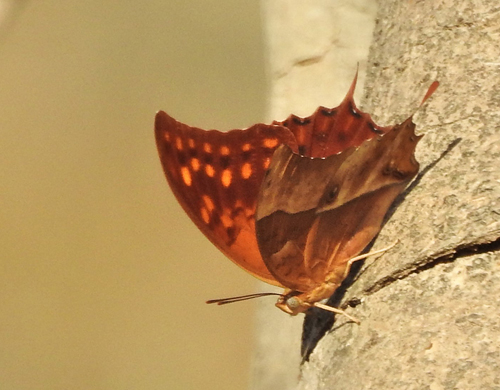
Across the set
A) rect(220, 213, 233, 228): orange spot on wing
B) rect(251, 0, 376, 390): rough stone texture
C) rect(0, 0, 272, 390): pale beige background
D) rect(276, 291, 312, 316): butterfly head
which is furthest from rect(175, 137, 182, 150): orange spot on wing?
rect(0, 0, 272, 390): pale beige background

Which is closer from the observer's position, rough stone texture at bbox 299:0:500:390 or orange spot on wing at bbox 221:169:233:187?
rough stone texture at bbox 299:0:500:390

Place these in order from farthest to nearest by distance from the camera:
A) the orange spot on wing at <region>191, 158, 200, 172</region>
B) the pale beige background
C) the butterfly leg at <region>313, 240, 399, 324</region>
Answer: the pale beige background
the orange spot on wing at <region>191, 158, 200, 172</region>
the butterfly leg at <region>313, 240, 399, 324</region>

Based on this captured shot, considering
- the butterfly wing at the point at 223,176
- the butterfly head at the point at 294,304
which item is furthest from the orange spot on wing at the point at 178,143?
the butterfly head at the point at 294,304

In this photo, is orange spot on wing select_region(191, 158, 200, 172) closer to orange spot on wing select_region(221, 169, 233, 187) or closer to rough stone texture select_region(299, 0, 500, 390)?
orange spot on wing select_region(221, 169, 233, 187)

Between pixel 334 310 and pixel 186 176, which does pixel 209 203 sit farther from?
pixel 334 310

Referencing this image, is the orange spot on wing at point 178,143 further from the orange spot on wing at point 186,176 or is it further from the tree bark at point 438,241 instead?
the tree bark at point 438,241

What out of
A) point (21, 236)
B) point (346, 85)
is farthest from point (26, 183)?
point (346, 85)

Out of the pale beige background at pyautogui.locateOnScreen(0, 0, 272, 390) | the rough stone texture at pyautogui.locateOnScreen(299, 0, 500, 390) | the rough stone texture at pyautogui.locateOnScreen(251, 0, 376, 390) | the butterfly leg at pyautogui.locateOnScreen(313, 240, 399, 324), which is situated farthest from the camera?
the pale beige background at pyautogui.locateOnScreen(0, 0, 272, 390)

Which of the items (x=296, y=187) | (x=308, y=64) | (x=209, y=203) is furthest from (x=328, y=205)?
(x=308, y=64)
